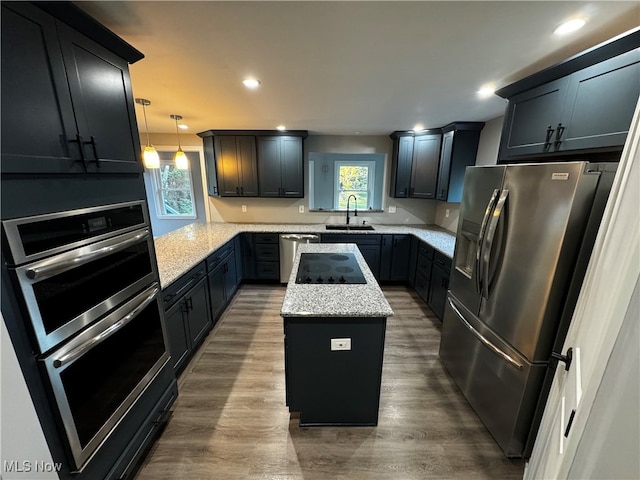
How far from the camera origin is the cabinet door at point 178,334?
73.9 inches

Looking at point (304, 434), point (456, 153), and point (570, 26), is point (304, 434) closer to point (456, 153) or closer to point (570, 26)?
point (570, 26)

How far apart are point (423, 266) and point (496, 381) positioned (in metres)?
1.87

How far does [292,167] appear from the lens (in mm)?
3775

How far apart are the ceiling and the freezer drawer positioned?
168 cm

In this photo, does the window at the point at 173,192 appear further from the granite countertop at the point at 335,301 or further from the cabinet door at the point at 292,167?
the granite countertop at the point at 335,301

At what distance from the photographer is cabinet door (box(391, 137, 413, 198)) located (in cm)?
373

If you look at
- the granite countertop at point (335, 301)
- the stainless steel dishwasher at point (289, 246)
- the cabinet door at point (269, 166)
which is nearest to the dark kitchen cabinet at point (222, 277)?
the stainless steel dishwasher at point (289, 246)

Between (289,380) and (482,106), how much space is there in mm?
3006

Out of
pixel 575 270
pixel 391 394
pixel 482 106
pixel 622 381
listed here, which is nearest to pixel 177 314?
pixel 391 394

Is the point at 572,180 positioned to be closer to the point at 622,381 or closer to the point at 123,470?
the point at 622,381

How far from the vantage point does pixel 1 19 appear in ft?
2.58

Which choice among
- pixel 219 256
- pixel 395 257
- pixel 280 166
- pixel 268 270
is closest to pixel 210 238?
pixel 219 256

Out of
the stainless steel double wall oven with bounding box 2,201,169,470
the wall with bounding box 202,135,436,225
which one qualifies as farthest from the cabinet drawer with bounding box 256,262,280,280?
the stainless steel double wall oven with bounding box 2,201,169,470

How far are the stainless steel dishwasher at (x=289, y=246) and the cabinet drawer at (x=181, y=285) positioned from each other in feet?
4.78
